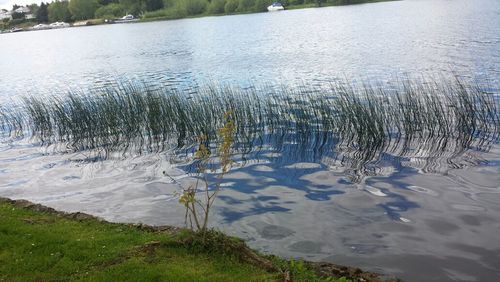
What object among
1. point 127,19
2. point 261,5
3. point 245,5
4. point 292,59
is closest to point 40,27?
point 127,19

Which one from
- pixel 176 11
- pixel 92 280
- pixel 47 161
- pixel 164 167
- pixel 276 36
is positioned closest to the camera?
pixel 92 280

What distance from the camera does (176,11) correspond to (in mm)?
113438

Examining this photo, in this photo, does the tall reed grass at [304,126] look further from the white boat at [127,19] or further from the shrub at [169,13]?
the white boat at [127,19]

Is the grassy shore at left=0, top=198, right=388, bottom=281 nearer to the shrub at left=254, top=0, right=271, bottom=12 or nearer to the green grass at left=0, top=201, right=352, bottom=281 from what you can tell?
the green grass at left=0, top=201, right=352, bottom=281

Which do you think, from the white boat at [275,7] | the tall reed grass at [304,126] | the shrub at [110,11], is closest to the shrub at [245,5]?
the white boat at [275,7]

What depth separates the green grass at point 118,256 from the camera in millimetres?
5301

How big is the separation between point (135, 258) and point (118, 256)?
25cm

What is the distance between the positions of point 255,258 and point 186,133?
326 inches

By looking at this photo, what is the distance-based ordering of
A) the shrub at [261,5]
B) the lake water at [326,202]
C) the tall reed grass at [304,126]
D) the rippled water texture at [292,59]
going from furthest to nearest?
the shrub at [261,5]
the rippled water texture at [292,59]
the tall reed grass at [304,126]
the lake water at [326,202]

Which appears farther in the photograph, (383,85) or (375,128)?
(383,85)

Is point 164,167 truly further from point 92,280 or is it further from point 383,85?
point 383,85

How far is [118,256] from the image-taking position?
5828mm

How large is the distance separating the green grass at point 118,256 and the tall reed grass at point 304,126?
5.31 meters

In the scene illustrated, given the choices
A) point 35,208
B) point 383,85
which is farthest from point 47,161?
point 383,85
